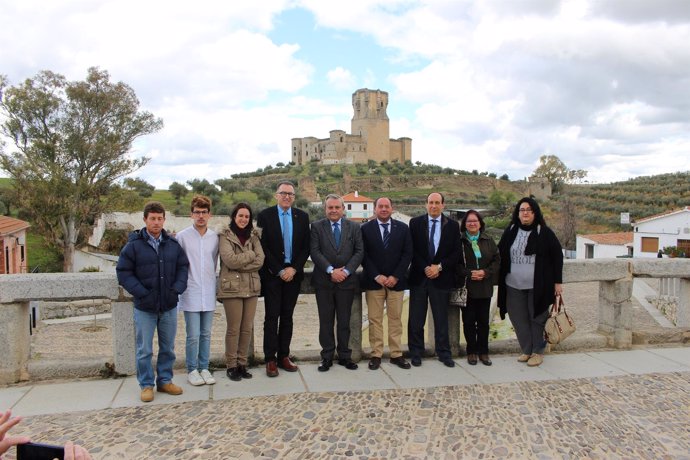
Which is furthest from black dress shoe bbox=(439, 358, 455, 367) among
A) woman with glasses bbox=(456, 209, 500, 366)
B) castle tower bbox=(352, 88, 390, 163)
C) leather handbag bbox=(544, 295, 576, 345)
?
castle tower bbox=(352, 88, 390, 163)

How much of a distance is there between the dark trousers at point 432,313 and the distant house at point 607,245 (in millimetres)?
29839

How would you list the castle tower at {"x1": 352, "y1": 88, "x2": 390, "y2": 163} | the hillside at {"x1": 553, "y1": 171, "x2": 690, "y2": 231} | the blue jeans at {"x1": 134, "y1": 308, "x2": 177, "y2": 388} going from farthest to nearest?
1. the castle tower at {"x1": 352, "y1": 88, "x2": 390, "y2": 163}
2. the hillside at {"x1": 553, "y1": 171, "x2": 690, "y2": 231}
3. the blue jeans at {"x1": 134, "y1": 308, "x2": 177, "y2": 388}

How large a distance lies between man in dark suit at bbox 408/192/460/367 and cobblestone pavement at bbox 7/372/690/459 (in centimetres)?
84

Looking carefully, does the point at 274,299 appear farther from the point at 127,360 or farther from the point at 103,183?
the point at 103,183

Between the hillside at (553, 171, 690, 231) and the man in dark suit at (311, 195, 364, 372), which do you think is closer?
the man in dark suit at (311, 195, 364, 372)

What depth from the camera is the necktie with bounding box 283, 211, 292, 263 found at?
4988mm

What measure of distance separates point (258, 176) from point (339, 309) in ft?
305

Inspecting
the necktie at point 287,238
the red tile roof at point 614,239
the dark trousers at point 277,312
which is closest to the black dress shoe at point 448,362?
the dark trousers at point 277,312

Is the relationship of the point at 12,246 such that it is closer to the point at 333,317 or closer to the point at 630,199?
the point at 333,317

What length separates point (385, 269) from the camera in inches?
204

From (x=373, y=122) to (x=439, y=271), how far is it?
10161 cm

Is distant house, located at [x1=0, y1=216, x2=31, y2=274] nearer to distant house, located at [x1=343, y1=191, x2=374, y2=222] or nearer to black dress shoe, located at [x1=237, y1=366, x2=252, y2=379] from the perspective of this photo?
black dress shoe, located at [x1=237, y1=366, x2=252, y2=379]

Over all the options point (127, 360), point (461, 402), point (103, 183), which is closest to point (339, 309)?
point (461, 402)

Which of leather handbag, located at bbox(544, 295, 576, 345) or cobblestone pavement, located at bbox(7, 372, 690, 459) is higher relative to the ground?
leather handbag, located at bbox(544, 295, 576, 345)
